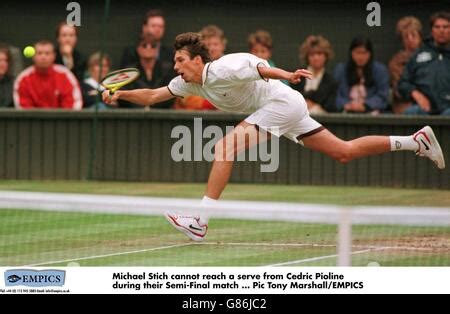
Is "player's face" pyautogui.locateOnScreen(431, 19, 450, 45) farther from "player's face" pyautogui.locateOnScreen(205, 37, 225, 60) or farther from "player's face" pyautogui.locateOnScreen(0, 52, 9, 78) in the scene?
"player's face" pyautogui.locateOnScreen(0, 52, 9, 78)

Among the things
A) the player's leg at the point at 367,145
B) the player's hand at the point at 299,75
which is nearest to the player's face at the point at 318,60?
the player's leg at the point at 367,145

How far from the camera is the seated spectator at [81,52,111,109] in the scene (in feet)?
52.7

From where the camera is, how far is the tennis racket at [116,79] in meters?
11.1

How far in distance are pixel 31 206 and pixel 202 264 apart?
250 cm

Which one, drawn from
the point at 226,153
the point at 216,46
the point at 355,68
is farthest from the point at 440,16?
the point at 226,153

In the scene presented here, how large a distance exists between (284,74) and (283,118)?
984 mm

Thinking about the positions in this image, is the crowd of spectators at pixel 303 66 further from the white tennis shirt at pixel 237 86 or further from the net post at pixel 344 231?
the net post at pixel 344 231

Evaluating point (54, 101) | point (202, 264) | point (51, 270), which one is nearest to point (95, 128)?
point (54, 101)

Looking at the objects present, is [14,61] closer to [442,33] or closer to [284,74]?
[442,33]

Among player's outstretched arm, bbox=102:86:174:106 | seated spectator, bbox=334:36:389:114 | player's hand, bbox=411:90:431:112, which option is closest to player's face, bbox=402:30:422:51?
seated spectator, bbox=334:36:389:114

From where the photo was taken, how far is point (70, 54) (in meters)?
16.0

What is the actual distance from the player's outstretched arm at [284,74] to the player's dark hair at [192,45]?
2.03 feet

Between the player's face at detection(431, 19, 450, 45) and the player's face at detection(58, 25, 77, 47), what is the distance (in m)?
4.74

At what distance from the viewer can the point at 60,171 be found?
16.1m
